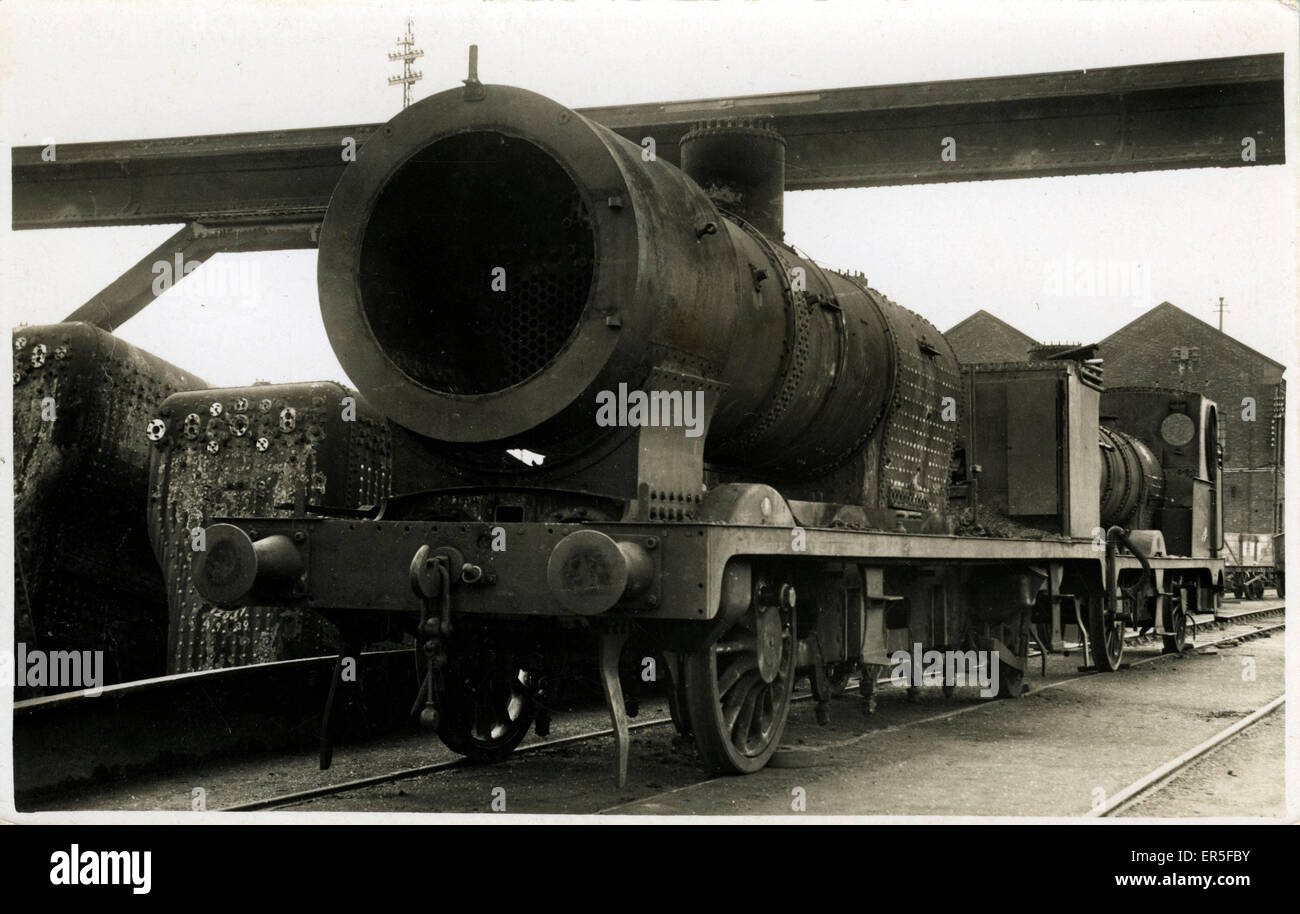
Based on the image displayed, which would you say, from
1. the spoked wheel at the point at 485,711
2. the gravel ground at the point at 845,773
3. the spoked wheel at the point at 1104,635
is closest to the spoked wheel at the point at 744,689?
the gravel ground at the point at 845,773

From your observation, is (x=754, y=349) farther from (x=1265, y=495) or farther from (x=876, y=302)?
(x=1265, y=495)

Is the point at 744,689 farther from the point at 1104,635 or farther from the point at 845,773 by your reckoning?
the point at 1104,635

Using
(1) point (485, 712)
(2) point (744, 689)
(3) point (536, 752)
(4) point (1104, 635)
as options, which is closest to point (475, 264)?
(2) point (744, 689)

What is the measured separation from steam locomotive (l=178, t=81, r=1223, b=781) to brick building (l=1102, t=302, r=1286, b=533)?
24182 millimetres

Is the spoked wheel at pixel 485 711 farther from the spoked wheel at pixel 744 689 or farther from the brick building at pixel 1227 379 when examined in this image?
the brick building at pixel 1227 379

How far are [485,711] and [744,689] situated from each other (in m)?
1.51

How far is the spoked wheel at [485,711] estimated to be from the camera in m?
6.34

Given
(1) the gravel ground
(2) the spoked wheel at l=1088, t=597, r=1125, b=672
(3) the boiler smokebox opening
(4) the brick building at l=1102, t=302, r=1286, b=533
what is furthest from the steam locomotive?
(4) the brick building at l=1102, t=302, r=1286, b=533

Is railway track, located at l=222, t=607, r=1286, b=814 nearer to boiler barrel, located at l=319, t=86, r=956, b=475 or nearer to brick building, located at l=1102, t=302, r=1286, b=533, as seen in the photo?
boiler barrel, located at l=319, t=86, r=956, b=475

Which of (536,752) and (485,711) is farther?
(536,752)

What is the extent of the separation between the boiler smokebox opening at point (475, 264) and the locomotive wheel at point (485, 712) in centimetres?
158

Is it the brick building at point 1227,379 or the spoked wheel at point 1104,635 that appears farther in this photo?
the brick building at point 1227,379

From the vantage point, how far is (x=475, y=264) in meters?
5.72
